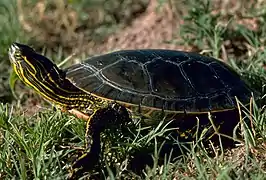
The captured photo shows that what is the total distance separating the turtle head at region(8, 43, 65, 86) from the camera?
165 inches

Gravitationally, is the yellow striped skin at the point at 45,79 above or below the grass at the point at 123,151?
above

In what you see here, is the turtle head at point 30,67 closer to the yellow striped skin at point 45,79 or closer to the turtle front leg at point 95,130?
the yellow striped skin at point 45,79

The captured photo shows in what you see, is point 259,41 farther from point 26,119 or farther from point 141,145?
point 26,119

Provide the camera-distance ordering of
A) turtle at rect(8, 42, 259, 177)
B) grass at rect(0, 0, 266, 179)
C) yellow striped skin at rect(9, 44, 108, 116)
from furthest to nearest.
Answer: yellow striped skin at rect(9, 44, 108, 116)
turtle at rect(8, 42, 259, 177)
grass at rect(0, 0, 266, 179)

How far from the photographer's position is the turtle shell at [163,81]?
12.8 feet

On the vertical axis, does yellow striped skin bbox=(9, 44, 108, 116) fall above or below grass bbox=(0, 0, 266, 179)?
above

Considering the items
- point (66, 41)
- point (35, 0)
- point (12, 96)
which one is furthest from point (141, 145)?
point (35, 0)

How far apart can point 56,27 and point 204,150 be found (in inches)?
138

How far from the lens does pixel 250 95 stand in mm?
4098

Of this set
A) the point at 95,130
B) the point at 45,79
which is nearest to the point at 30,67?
the point at 45,79

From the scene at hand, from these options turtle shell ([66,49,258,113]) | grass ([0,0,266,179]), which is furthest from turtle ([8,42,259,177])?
grass ([0,0,266,179])

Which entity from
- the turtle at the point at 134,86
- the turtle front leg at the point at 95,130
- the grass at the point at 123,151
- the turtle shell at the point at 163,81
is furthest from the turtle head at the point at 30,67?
the turtle front leg at the point at 95,130

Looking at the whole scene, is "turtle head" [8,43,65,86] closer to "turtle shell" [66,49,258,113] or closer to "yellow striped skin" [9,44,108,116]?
"yellow striped skin" [9,44,108,116]

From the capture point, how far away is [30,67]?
4.20 meters
